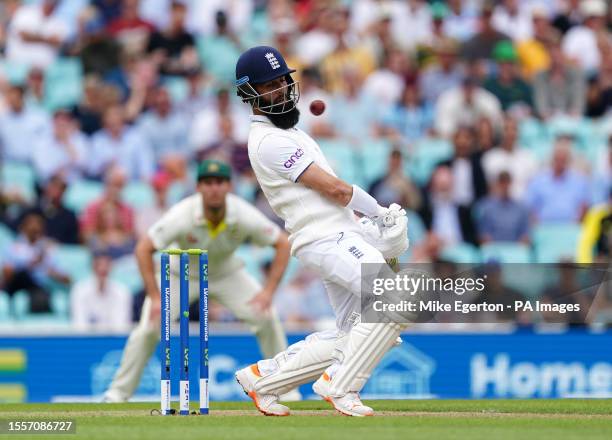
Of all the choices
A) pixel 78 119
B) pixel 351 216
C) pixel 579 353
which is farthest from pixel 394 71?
pixel 351 216

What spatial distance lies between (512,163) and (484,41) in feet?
6.57

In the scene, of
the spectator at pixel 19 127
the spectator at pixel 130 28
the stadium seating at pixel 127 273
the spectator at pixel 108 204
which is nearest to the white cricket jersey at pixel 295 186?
the stadium seating at pixel 127 273

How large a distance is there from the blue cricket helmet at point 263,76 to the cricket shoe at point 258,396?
146cm

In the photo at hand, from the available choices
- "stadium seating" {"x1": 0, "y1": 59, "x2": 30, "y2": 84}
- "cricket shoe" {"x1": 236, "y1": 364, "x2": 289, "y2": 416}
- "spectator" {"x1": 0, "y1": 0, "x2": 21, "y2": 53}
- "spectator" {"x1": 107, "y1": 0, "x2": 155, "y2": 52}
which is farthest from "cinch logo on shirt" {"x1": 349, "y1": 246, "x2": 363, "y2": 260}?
"spectator" {"x1": 0, "y1": 0, "x2": 21, "y2": 53}

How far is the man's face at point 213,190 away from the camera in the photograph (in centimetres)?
1048

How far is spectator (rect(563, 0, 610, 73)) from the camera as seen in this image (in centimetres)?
1566

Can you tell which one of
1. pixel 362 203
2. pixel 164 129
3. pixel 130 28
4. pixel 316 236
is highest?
pixel 130 28

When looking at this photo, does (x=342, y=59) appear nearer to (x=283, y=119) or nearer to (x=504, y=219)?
(x=504, y=219)

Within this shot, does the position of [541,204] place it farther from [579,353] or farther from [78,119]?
[78,119]

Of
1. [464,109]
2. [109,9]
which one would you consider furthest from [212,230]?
[109,9]

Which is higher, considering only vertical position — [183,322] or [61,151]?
[61,151]

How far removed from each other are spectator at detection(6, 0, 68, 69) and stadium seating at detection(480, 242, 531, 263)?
545 cm

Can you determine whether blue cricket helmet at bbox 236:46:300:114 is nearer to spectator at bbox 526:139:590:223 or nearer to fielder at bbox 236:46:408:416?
fielder at bbox 236:46:408:416

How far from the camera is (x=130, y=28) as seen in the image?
1561cm
